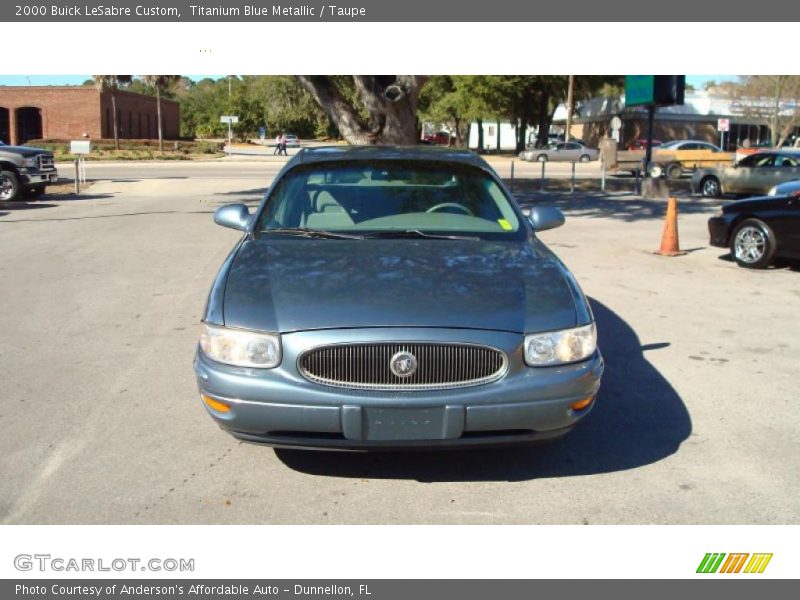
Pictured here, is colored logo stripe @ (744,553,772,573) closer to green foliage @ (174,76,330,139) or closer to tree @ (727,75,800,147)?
tree @ (727,75,800,147)

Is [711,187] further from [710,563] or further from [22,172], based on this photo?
[710,563]

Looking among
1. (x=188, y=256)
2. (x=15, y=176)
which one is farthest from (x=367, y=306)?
(x=15, y=176)

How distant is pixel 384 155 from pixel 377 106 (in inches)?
490

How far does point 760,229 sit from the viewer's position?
1082 centimetres

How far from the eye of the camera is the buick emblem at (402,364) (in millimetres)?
3689

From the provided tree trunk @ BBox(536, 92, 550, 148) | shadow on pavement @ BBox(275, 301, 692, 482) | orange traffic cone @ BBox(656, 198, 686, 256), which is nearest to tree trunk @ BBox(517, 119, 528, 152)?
tree trunk @ BBox(536, 92, 550, 148)

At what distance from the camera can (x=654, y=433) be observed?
15.9ft

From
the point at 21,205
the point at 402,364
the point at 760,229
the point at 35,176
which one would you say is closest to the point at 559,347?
the point at 402,364

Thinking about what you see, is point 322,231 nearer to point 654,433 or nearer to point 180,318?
point 654,433

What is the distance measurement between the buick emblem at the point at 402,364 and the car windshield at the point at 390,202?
1439 millimetres

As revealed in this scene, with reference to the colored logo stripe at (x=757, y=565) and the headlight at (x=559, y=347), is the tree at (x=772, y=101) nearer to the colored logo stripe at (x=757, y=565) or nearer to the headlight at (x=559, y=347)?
the headlight at (x=559, y=347)

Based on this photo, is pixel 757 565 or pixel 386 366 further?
pixel 386 366

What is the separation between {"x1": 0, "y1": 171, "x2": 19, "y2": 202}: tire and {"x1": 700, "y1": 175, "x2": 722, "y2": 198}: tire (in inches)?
747

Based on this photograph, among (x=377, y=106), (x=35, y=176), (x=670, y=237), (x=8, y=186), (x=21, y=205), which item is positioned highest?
(x=377, y=106)
